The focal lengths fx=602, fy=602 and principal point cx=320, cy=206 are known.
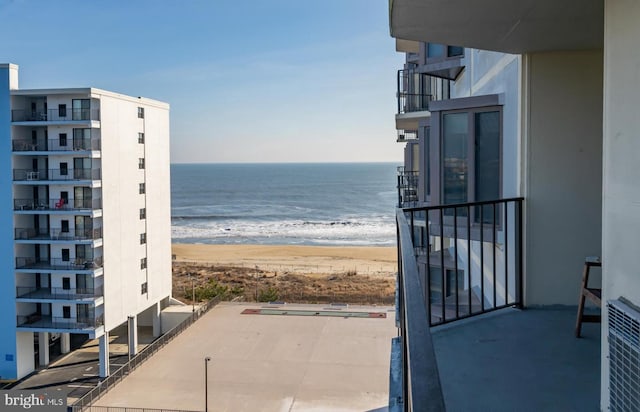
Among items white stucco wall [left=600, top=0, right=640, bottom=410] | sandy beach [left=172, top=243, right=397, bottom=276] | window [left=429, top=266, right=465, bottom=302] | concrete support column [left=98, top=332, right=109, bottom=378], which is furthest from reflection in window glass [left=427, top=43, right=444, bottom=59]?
sandy beach [left=172, top=243, right=397, bottom=276]

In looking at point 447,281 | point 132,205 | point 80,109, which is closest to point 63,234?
point 132,205

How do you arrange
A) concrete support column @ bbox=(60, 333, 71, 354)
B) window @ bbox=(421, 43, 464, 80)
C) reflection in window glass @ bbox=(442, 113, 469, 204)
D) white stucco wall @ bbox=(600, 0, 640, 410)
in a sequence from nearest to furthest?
white stucco wall @ bbox=(600, 0, 640, 410) < reflection in window glass @ bbox=(442, 113, 469, 204) < window @ bbox=(421, 43, 464, 80) < concrete support column @ bbox=(60, 333, 71, 354)

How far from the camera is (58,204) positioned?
24578mm

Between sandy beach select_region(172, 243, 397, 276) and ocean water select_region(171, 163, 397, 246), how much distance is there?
14.3ft

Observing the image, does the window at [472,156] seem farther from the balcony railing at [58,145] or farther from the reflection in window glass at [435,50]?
the balcony railing at [58,145]

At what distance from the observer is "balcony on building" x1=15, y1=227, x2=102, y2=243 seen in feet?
80.0

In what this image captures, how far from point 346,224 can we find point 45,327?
51605 mm

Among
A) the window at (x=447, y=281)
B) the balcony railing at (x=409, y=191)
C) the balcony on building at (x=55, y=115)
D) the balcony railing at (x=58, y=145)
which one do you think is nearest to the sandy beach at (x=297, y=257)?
the balcony railing at (x=58, y=145)

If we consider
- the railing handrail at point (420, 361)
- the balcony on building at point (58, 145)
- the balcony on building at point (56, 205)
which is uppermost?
the balcony on building at point (58, 145)

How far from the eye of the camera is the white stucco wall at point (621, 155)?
2.59 metres

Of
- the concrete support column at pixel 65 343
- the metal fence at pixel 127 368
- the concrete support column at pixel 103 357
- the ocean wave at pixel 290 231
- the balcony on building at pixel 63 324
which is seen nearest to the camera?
the metal fence at pixel 127 368

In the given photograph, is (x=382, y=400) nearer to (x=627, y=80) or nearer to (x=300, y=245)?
(x=627, y=80)

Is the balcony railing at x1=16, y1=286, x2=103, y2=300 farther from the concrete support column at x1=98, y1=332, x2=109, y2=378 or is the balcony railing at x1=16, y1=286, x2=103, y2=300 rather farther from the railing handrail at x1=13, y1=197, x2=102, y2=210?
the railing handrail at x1=13, y1=197, x2=102, y2=210

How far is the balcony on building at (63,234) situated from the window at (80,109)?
14.9 ft
